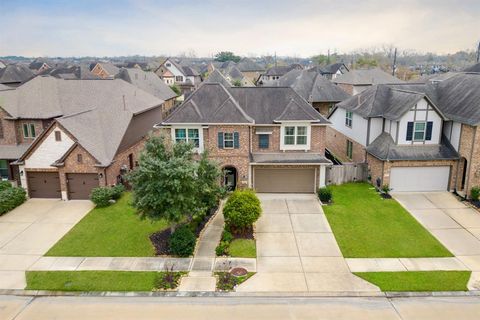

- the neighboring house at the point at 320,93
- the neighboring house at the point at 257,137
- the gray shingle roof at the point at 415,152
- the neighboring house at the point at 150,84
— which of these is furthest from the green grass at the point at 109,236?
the neighboring house at the point at 320,93

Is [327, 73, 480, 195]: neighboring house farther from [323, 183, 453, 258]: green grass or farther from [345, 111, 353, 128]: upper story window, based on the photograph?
[345, 111, 353, 128]: upper story window

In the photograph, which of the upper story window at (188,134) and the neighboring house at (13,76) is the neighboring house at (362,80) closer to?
the upper story window at (188,134)

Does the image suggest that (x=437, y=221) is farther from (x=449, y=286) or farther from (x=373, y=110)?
(x=373, y=110)

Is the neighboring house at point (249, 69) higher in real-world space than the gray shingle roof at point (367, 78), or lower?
higher

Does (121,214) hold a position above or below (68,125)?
below

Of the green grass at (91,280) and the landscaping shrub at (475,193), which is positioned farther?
the landscaping shrub at (475,193)

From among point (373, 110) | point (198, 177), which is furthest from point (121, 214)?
point (373, 110)

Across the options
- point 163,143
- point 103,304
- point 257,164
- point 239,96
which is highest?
point 239,96

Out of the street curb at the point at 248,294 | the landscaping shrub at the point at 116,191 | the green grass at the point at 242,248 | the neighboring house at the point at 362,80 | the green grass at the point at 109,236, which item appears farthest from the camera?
the neighboring house at the point at 362,80
